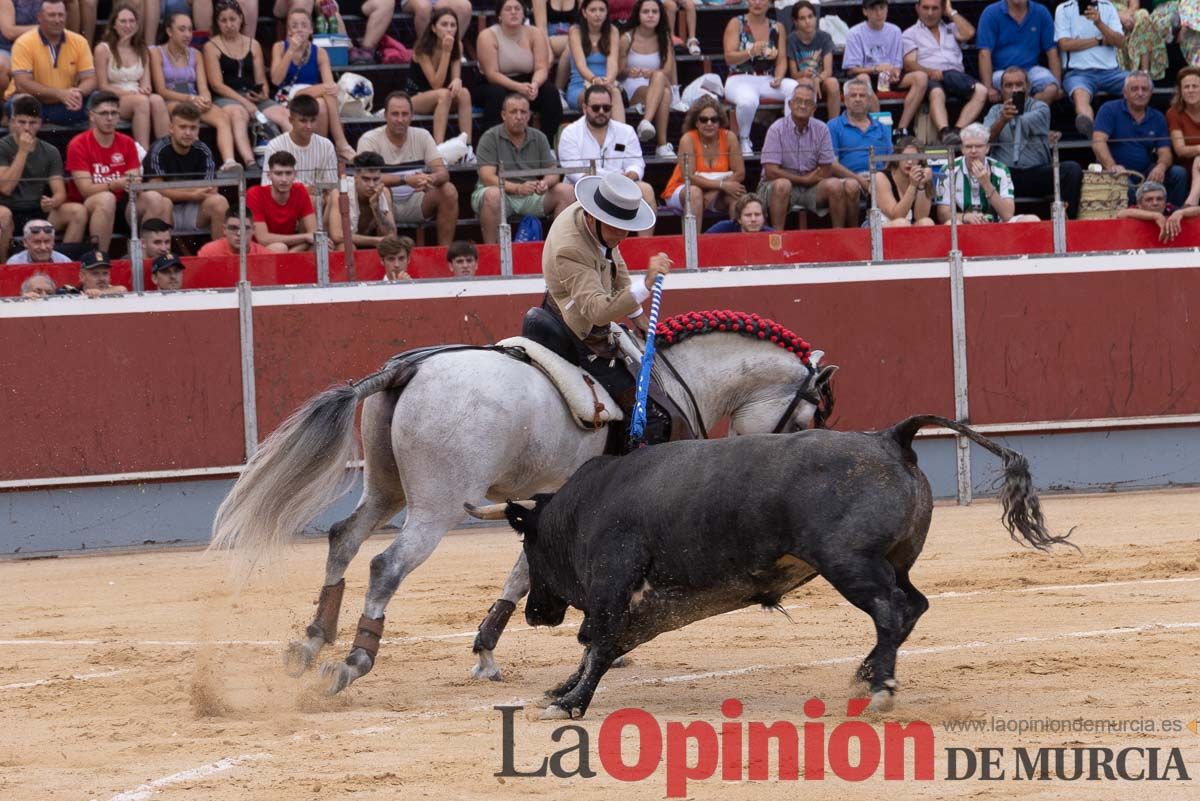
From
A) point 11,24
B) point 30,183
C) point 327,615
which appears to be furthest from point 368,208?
point 327,615

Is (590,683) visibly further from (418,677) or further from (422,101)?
(422,101)

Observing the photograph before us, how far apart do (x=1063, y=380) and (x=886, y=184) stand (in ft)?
6.15

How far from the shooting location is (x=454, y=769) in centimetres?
467

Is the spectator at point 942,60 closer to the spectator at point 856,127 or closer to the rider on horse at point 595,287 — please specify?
the spectator at point 856,127

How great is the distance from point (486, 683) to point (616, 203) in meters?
1.85

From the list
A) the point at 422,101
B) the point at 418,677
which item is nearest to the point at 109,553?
the point at 422,101

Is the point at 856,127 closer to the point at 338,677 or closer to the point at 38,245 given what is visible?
the point at 38,245

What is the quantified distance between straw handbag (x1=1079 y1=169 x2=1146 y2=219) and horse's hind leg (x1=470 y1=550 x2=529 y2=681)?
7390 mm

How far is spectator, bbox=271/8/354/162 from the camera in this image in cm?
1241

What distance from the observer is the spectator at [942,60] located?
13.5 metres

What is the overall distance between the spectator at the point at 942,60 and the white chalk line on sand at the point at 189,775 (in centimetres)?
960

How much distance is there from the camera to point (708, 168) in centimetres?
1199

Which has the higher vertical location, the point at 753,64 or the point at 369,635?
the point at 753,64

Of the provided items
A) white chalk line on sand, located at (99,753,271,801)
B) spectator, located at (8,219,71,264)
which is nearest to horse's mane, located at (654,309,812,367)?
white chalk line on sand, located at (99,753,271,801)
